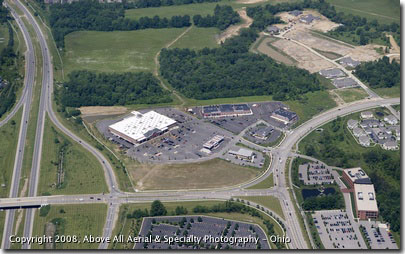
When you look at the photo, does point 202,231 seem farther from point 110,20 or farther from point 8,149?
point 110,20

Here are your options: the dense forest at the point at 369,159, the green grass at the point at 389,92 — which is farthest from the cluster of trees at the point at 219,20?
the dense forest at the point at 369,159

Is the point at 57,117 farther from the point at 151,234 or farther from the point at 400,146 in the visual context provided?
the point at 400,146

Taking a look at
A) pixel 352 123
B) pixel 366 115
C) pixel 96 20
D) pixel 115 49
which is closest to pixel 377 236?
pixel 352 123

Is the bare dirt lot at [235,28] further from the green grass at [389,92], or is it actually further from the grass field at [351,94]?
the green grass at [389,92]

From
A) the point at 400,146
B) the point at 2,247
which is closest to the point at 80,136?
the point at 2,247

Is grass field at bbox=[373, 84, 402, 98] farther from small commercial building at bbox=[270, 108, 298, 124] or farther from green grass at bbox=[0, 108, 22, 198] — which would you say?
green grass at bbox=[0, 108, 22, 198]

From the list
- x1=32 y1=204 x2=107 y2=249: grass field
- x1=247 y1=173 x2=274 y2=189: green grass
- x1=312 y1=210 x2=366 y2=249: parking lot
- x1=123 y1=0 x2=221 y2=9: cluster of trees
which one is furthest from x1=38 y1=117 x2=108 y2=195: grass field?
x1=123 y1=0 x2=221 y2=9: cluster of trees
